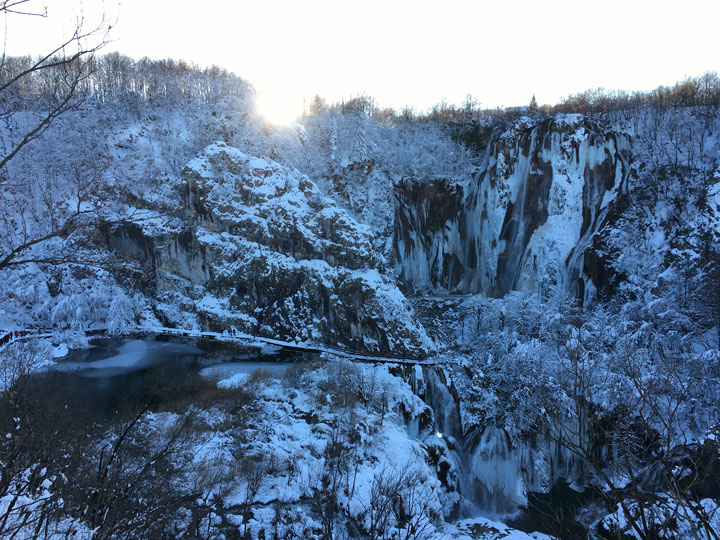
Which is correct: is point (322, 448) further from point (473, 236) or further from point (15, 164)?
point (15, 164)

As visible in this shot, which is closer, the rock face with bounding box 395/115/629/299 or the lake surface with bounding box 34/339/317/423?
the lake surface with bounding box 34/339/317/423

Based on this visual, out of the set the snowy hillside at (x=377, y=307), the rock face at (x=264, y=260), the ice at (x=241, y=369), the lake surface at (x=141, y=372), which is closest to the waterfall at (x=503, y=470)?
the snowy hillside at (x=377, y=307)

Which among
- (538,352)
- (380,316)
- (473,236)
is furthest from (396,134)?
(538,352)

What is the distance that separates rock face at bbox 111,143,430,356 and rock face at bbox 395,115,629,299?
7346 millimetres

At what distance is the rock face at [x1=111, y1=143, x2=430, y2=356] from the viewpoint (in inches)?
1185

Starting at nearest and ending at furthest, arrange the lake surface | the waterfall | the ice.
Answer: the waterfall, the lake surface, the ice

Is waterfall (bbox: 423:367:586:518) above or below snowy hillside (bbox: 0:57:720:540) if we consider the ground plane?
below

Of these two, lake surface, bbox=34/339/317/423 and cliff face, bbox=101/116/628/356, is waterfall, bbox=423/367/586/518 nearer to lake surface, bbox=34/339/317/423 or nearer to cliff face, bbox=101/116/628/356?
cliff face, bbox=101/116/628/356

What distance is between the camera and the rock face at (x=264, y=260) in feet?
98.7

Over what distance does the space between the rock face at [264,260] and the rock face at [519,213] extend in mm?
7346

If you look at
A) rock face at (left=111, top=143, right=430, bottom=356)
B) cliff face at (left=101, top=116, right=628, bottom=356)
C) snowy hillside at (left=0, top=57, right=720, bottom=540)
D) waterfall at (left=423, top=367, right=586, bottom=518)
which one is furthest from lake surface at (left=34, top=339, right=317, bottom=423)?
waterfall at (left=423, top=367, right=586, bottom=518)

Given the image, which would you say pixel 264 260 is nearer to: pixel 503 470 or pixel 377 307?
pixel 377 307

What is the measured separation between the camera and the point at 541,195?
102 ft

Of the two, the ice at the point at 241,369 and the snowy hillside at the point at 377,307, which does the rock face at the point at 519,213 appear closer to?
the snowy hillside at the point at 377,307
